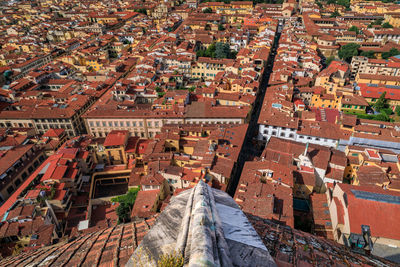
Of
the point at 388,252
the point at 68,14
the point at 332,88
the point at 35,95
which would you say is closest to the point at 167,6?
the point at 68,14

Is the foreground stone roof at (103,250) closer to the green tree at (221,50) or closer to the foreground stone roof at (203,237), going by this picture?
the foreground stone roof at (203,237)

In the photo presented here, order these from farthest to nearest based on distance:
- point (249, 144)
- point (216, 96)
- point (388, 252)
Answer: point (216, 96) → point (249, 144) → point (388, 252)

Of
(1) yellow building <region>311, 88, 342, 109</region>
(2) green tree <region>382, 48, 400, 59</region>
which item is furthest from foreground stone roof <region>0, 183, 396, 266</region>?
(2) green tree <region>382, 48, 400, 59</region>

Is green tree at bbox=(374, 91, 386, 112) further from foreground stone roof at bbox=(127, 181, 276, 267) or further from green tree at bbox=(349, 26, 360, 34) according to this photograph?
foreground stone roof at bbox=(127, 181, 276, 267)

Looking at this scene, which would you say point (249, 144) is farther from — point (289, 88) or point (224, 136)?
point (289, 88)

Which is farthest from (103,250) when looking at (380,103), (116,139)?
(380,103)
